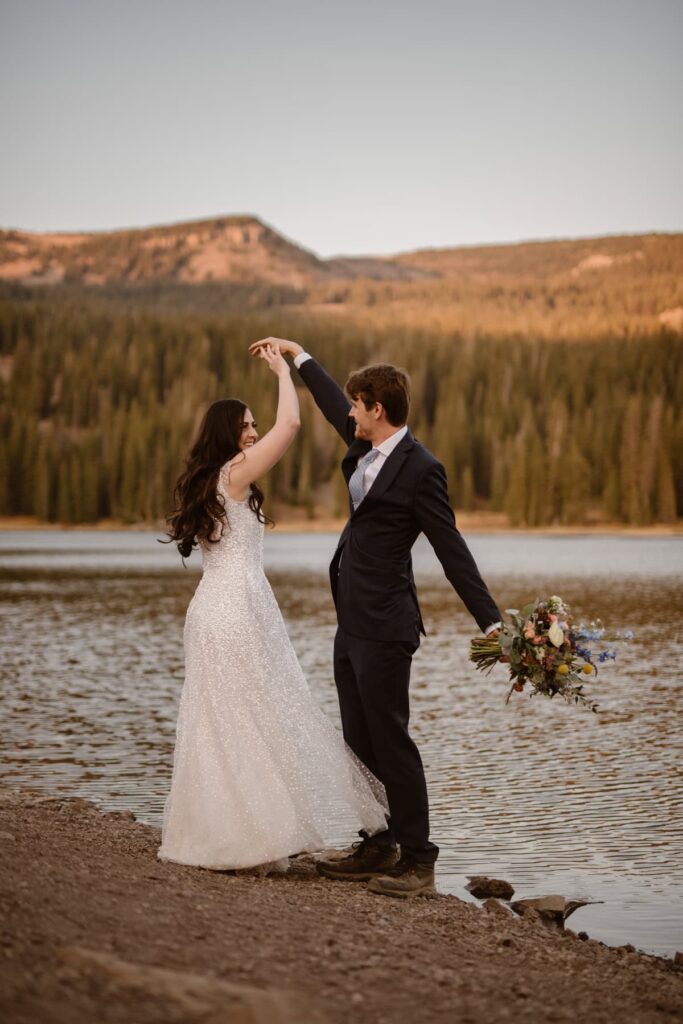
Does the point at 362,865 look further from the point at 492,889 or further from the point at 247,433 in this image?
the point at 247,433

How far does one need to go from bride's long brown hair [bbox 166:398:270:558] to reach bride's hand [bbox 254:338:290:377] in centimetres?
32

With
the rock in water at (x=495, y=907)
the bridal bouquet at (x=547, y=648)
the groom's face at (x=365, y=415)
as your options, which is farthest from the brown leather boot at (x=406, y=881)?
the groom's face at (x=365, y=415)

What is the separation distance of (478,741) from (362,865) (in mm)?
7853

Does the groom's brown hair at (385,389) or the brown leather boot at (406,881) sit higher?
the groom's brown hair at (385,389)

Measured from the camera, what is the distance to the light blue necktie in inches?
274

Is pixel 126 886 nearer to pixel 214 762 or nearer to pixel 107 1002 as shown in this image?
pixel 214 762

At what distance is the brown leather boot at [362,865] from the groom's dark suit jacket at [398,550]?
137cm

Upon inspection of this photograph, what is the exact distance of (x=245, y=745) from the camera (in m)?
7.05

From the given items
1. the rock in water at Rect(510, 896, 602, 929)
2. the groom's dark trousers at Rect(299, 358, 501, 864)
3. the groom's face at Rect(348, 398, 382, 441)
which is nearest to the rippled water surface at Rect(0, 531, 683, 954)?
the rock in water at Rect(510, 896, 602, 929)

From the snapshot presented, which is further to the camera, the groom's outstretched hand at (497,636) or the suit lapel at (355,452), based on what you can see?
the suit lapel at (355,452)

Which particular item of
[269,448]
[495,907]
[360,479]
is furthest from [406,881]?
[269,448]

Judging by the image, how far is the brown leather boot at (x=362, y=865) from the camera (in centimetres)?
715

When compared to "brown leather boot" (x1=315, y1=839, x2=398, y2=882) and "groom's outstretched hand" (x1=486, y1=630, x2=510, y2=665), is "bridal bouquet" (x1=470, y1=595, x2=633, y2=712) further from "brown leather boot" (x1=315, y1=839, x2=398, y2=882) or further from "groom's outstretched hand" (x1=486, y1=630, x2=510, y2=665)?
"brown leather boot" (x1=315, y1=839, x2=398, y2=882)

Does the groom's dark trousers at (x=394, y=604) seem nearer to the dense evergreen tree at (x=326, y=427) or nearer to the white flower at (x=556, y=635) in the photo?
the white flower at (x=556, y=635)
